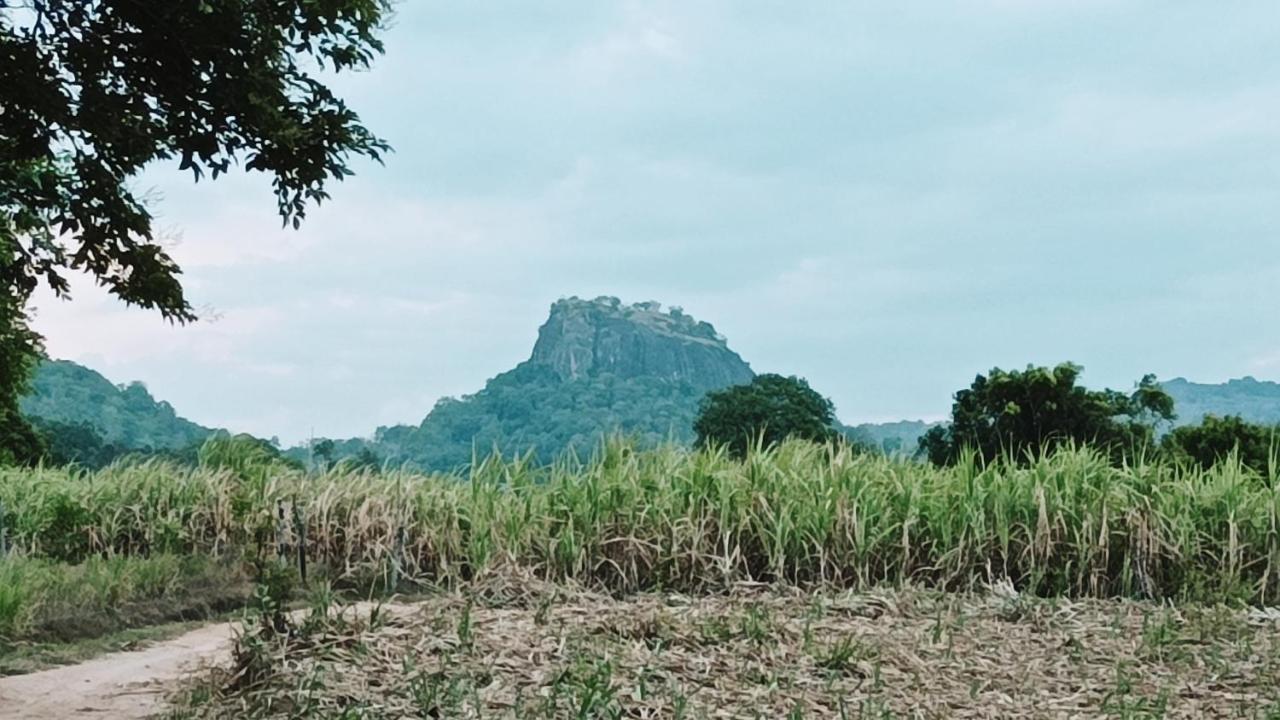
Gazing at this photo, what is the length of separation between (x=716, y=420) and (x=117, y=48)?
20586 mm

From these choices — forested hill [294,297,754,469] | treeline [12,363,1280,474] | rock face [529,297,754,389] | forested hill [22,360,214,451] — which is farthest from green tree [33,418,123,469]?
rock face [529,297,754,389]

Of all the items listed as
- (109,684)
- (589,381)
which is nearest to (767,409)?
(109,684)

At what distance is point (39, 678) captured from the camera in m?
6.88

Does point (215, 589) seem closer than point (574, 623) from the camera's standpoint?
No

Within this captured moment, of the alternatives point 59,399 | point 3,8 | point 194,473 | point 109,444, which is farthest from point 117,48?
point 59,399

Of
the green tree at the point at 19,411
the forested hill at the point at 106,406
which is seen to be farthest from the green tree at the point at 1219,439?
the forested hill at the point at 106,406

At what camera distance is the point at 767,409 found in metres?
26.4

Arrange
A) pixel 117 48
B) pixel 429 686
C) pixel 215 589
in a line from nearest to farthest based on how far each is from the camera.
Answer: pixel 429 686
pixel 117 48
pixel 215 589

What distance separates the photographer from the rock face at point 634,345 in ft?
278

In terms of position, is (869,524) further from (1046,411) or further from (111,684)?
(1046,411)

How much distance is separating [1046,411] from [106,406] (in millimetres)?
39855

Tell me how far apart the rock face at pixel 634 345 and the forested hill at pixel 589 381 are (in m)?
0.06

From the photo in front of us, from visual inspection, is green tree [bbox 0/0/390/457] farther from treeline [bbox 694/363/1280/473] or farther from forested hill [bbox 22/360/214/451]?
forested hill [bbox 22/360/214/451]

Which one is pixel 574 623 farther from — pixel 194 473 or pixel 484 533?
pixel 194 473
